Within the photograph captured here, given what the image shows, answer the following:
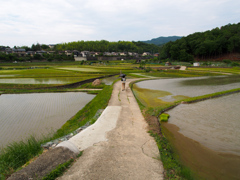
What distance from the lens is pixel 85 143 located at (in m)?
5.46

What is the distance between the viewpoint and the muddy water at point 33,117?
27.2 feet

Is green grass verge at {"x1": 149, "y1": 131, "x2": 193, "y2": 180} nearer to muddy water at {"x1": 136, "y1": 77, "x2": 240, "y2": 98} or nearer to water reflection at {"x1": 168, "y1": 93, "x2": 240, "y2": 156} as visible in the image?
water reflection at {"x1": 168, "y1": 93, "x2": 240, "y2": 156}

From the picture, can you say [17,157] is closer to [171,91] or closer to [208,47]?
[171,91]

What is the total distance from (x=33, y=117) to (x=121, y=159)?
27.5 ft

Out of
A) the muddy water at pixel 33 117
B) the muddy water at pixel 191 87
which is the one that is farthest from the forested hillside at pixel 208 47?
the muddy water at pixel 33 117

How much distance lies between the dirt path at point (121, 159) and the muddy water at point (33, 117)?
14.1 feet

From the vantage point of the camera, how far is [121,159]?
14.9 feet

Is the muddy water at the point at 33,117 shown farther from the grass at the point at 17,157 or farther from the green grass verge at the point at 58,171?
the green grass verge at the point at 58,171

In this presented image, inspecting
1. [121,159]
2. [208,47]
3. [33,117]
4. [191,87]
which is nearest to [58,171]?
[121,159]

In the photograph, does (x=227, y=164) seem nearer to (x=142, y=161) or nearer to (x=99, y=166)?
(x=142, y=161)

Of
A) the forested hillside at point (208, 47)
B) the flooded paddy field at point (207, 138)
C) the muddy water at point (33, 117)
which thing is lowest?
the muddy water at point (33, 117)

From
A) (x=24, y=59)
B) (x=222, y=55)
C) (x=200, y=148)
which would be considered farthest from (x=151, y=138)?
(x=222, y=55)

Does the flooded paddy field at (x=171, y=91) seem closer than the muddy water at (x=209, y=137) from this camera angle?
No

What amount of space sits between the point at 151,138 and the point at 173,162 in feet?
4.68
